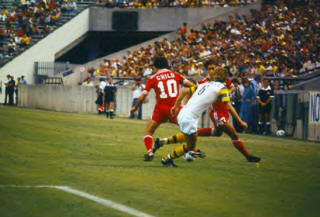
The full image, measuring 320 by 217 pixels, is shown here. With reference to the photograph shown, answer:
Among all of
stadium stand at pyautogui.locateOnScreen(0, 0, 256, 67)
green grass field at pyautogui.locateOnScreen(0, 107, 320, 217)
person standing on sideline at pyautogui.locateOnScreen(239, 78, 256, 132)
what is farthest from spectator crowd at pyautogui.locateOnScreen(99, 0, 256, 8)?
green grass field at pyautogui.locateOnScreen(0, 107, 320, 217)

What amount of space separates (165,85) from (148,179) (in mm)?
3183

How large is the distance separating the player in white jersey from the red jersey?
82 cm

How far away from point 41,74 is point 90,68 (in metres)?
6.91

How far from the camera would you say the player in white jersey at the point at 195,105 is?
12.4 m

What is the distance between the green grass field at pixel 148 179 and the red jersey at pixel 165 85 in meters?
1.23

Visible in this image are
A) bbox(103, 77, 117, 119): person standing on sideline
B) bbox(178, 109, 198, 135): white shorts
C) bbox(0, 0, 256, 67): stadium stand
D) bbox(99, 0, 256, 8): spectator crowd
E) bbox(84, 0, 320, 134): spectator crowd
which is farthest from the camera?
bbox(0, 0, 256, 67): stadium stand

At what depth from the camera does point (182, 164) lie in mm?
13383

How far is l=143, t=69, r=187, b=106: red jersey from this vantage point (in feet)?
44.5

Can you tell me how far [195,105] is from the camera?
12453mm

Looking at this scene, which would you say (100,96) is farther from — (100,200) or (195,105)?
(100,200)

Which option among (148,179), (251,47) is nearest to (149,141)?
(148,179)

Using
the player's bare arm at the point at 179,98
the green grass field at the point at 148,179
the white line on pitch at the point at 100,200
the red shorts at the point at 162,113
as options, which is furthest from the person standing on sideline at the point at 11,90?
the white line on pitch at the point at 100,200

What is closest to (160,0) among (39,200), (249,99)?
(249,99)

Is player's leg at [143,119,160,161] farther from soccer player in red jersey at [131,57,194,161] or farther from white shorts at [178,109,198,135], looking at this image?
white shorts at [178,109,198,135]
